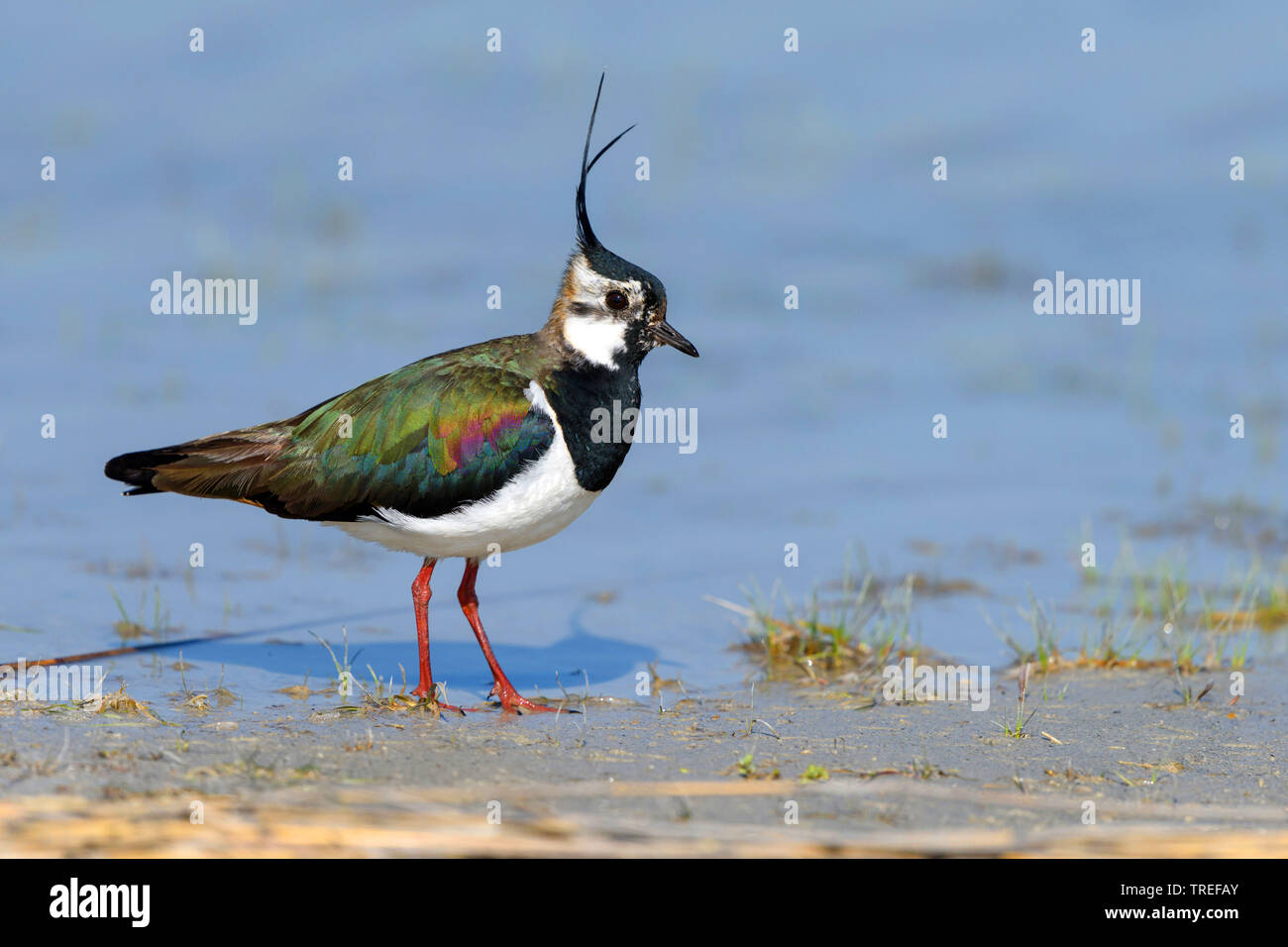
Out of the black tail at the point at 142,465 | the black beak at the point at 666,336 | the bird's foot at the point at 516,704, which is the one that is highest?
the black beak at the point at 666,336

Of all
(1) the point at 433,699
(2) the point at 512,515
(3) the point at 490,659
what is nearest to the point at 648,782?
(1) the point at 433,699

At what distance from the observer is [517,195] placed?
17688mm

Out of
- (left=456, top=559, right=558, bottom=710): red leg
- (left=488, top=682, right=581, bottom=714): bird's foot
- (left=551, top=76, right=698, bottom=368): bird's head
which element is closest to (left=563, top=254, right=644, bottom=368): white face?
(left=551, top=76, right=698, bottom=368): bird's head

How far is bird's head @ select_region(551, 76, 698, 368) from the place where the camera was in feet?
22.7

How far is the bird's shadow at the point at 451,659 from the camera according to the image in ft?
23.8

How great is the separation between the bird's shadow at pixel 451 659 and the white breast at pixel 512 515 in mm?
740

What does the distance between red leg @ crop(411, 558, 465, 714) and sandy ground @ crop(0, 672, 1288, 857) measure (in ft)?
0.73

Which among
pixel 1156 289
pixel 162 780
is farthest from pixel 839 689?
pixel 1156 289

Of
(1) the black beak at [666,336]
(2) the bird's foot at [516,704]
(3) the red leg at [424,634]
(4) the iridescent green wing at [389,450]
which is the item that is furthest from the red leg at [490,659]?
(1) the black beak at [666,336]

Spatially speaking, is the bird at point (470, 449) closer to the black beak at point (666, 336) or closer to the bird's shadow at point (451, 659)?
the black beak at point (666, 336)

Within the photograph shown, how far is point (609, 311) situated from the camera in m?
6.97

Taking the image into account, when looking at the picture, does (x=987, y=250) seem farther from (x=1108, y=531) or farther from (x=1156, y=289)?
(x=1108, y=531)

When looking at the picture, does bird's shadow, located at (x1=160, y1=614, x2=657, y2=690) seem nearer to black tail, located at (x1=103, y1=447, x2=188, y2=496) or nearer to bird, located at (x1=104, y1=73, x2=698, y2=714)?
bird, located at (x1=104, y1=73, x2=698, y2=714)

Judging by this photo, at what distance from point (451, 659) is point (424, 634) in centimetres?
102
